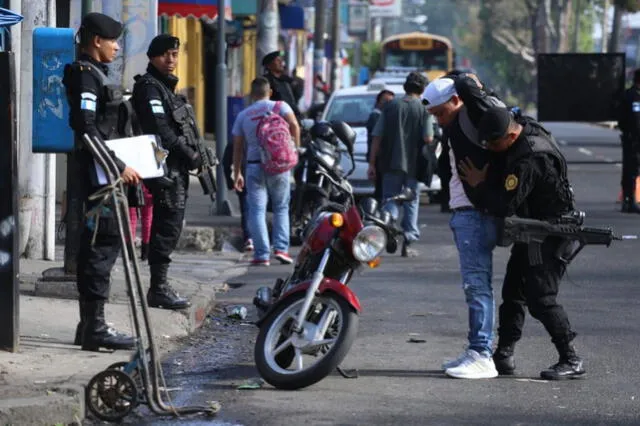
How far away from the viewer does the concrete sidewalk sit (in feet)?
24.3

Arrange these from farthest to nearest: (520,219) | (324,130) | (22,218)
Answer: (324,130) → (22,218) → (520,219)

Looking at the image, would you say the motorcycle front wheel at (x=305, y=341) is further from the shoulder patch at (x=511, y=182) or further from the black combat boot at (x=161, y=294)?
the black combat boot at (x=161, y=294)

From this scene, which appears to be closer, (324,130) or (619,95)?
(324,130)

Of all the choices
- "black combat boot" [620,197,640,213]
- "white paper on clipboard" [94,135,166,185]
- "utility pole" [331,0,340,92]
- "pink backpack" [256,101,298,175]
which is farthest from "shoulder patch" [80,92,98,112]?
"utility pole" [331,0,340,92]

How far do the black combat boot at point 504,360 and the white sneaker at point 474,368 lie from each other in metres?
0.16

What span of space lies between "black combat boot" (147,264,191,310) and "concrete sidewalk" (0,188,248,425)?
87 millimetres

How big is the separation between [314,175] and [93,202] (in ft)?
24.1

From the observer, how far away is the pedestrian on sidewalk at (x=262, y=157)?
14359 millimetres

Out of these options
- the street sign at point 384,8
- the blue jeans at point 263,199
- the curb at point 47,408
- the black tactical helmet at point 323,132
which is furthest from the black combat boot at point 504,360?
the street sign at point 384,8

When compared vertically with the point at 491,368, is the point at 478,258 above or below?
above

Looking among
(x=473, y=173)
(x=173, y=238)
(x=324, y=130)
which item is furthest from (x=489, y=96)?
(x=324, y=130)

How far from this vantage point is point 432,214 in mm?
21219

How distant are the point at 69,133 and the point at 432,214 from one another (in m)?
11.0

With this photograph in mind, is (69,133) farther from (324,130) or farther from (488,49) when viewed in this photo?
(488,49)
